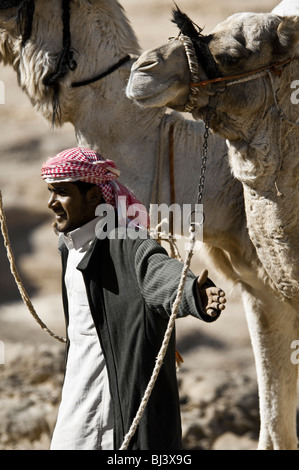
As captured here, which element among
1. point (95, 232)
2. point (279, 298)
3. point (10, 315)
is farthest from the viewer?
point (10, 315)

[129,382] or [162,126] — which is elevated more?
[162,126]

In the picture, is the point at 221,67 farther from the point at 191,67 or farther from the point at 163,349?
the point at 163,349

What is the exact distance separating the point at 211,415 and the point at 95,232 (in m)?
3.01

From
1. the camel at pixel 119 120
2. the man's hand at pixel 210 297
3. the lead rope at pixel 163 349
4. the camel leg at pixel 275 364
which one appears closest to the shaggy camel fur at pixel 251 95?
the lead rope at pixel 163 349

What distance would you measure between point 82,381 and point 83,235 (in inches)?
16.8

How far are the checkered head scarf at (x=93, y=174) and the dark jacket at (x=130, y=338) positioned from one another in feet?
0.50

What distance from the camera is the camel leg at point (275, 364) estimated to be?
12.4 ft

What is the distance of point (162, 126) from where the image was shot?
12.4 ft

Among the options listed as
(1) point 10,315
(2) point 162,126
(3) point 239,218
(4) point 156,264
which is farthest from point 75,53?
(1) point 10,315

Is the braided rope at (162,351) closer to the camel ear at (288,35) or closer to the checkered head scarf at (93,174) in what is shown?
the checkered head scarf at (93,174)

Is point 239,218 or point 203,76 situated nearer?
point 203,76

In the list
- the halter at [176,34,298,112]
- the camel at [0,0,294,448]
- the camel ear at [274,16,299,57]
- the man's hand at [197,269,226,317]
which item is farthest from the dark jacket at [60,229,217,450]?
the camel at [0,0,294,448]

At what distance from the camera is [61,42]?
3730 millimetres

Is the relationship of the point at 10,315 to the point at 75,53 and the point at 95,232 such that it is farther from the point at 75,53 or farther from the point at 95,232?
the point at 95,232
